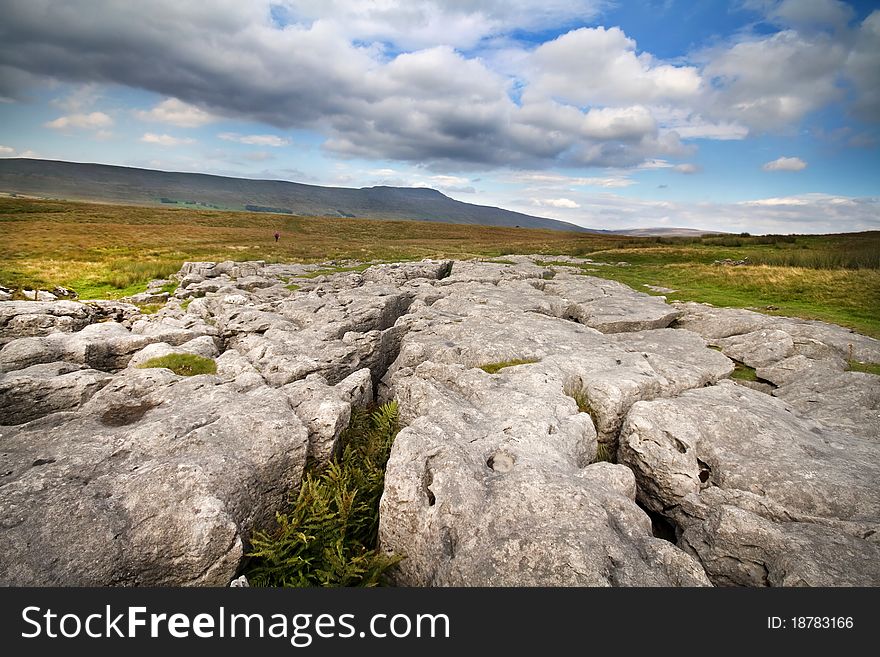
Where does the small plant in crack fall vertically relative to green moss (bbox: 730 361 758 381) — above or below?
below

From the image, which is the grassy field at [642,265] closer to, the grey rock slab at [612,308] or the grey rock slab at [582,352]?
the grey rock slab at [612,308]

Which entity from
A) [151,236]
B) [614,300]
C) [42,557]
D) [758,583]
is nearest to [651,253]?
[614,300]

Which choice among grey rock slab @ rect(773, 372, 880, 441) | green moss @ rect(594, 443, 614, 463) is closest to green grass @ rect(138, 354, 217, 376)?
green moss @ rect(594, 443, 614, 463)

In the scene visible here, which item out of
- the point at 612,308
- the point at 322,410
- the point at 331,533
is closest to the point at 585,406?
the point at 322,410

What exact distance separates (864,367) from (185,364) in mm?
23017

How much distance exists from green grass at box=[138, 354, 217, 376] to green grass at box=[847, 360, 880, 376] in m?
21.6

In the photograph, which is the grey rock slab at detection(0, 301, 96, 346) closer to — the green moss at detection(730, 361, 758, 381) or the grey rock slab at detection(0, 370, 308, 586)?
the grey rock slab at detection(0, 370, 308, 586)

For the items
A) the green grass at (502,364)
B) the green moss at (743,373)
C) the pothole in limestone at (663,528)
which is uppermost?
the green moss at (743,373)

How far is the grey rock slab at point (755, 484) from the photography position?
6.25m

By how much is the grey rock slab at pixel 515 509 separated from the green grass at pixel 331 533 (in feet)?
2.43

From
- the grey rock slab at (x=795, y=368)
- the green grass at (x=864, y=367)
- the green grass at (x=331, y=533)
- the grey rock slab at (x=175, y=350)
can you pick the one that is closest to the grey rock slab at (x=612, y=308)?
the grey rock slab at (x=795, y=368)

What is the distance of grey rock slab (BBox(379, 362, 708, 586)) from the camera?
5711 mm

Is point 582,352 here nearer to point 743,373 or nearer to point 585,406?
point 585,406

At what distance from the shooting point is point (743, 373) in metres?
14.5
